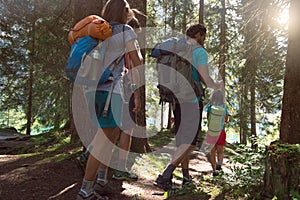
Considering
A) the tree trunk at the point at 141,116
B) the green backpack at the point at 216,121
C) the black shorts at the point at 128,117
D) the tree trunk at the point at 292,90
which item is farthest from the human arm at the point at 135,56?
the green backpack at the point at 216,121

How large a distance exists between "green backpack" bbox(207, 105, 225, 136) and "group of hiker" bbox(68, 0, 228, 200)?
2.21m

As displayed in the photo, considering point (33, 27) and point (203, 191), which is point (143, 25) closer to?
point (203, 191)

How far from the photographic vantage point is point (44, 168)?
4504mm

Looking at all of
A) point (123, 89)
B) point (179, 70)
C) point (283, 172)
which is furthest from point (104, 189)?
point (283, 172)

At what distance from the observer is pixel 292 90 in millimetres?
3988

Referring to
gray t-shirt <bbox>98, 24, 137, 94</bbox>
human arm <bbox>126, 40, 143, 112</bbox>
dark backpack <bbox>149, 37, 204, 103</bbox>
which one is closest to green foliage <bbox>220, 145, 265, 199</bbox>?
dark backpack <bbox>149, 37, 204, 103</bbox>

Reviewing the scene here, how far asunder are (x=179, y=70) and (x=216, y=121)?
2.73m

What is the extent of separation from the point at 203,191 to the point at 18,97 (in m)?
17.0

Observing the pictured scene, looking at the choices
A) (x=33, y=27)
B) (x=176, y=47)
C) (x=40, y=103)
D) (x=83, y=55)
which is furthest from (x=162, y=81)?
(x=40, y=103)

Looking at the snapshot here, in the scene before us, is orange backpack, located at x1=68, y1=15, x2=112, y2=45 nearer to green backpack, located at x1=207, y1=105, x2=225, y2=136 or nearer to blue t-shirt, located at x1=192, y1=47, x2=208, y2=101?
blue t-shirt, located at x1=192, y1=47, x2=208, y2=101

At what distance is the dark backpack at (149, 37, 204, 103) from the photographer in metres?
4.02

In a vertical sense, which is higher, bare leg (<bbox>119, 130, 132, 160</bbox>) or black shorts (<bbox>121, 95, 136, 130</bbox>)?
black shorts (<bbox>121, 95, 136, 130</bbox>)

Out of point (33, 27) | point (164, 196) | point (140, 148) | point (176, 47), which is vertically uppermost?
point (33, 27)

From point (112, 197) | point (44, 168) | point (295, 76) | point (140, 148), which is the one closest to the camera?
point (112, 197)
